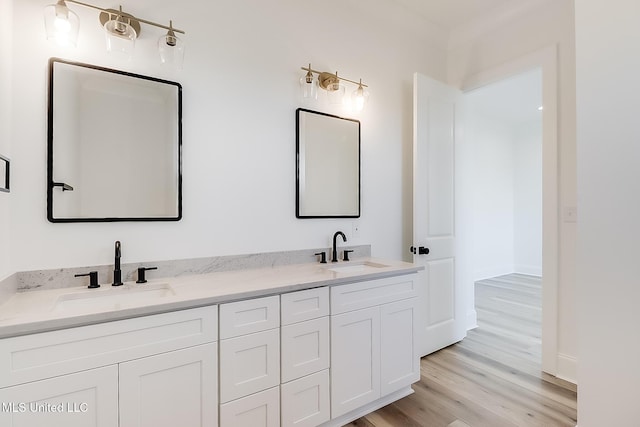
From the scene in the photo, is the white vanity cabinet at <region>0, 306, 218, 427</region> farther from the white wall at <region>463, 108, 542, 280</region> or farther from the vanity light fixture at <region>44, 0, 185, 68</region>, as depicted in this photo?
the white wall at <region>463, 108, 542, 280</region>

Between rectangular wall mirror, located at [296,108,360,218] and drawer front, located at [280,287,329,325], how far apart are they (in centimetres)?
69

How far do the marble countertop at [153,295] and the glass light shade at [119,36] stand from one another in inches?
46.5

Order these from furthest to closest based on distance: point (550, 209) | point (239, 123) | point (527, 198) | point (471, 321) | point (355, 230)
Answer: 1. point (527, 198)
2. point (471, 321)
3. point (355, 230)
4. point (550, 209)
5. point (239, 123)

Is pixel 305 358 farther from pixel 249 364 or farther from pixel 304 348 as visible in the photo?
pixel 249 364

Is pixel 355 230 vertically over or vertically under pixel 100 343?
over

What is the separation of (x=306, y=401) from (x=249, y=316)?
1.93ft

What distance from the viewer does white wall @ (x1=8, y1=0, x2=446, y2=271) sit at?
1479 mm

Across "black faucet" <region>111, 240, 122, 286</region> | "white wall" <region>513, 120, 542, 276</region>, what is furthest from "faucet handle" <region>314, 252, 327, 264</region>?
"white wall" <region>513, 120, 542, 276</region>

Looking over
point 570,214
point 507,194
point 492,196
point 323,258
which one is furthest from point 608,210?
point 507,194

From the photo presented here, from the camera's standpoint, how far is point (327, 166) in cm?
239

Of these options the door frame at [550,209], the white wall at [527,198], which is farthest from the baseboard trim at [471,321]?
the white wall at [527,198]

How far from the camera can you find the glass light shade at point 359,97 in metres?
2.41

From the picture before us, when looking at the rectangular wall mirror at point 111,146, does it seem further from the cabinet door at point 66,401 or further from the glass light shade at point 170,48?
the cabinet door at point 66,401

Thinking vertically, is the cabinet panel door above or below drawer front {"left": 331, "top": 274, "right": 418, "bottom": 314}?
below
